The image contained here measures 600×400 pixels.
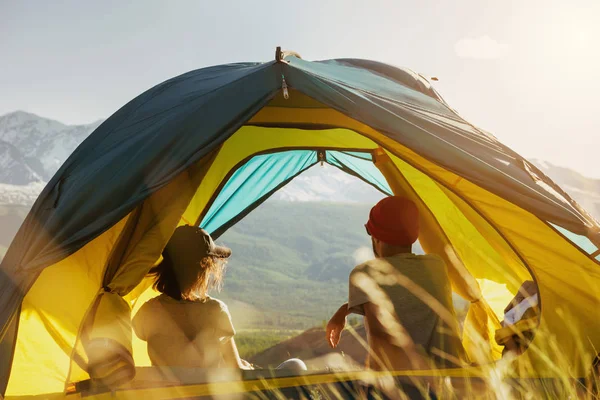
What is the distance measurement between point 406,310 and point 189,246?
966mm

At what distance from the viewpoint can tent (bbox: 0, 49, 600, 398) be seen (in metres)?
2.07

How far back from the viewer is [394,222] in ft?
7.74

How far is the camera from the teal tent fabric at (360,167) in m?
4.07

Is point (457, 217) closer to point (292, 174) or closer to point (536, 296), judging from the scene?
point (536, 296)

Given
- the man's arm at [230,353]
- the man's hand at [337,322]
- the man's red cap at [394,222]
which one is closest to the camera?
the man's red cap at [394,222]

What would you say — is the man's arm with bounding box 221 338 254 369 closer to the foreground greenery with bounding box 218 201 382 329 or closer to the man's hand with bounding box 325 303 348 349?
the man's hand with bounding box 325 303 348 349

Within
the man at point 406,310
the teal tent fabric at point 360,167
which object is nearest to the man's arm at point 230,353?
the man at point 406,310

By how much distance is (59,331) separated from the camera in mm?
2320

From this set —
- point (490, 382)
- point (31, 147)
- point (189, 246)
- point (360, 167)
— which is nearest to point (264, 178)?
point (360, 167)

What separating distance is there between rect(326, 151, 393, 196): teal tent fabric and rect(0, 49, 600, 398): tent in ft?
3.59

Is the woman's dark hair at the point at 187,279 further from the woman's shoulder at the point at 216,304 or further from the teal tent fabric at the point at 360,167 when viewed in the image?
the teal tent fabric at the point at 360,167

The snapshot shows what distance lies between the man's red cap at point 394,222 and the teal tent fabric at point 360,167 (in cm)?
163

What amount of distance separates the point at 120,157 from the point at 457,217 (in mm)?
2107

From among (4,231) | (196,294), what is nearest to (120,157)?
(196,294)
